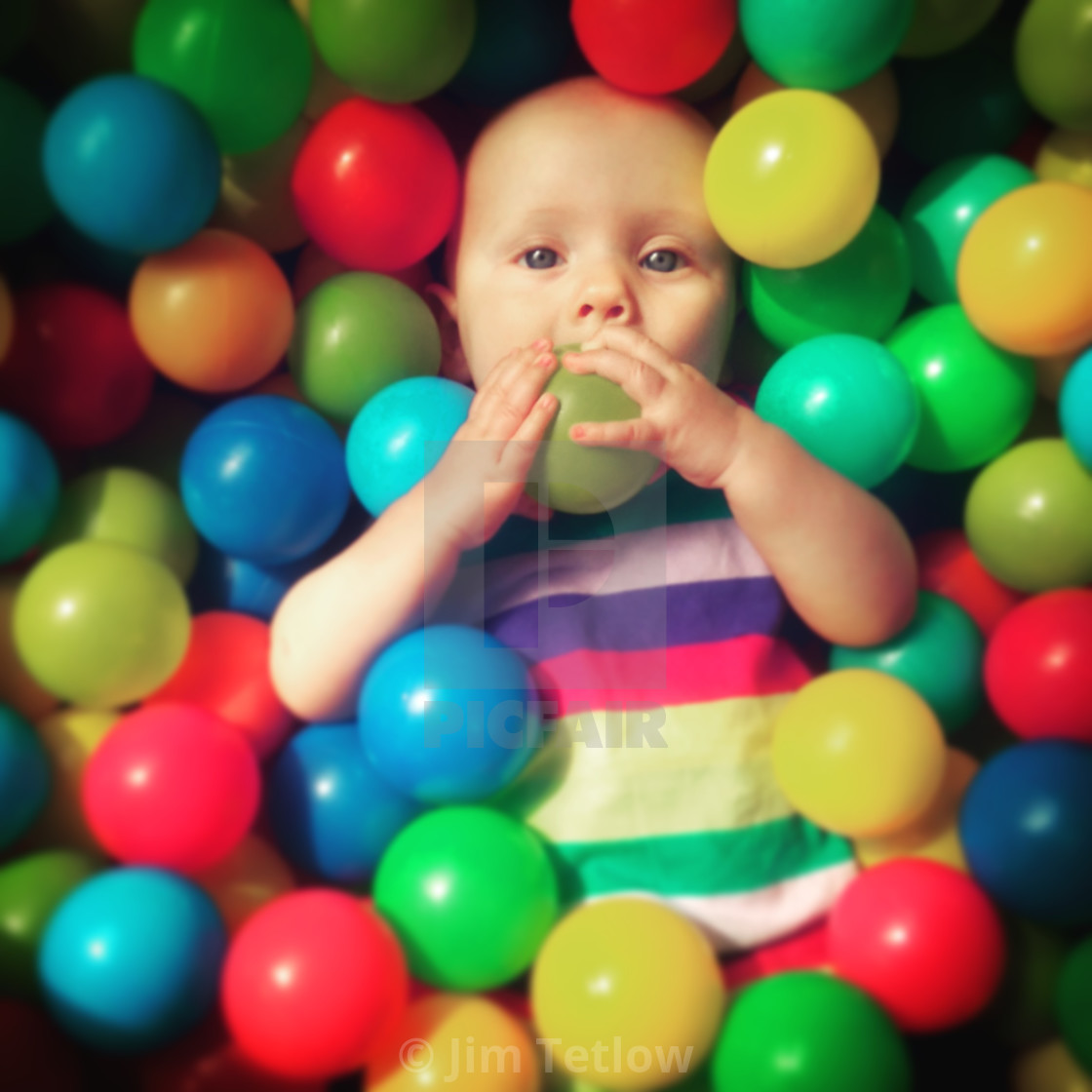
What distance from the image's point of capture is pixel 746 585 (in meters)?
1.12

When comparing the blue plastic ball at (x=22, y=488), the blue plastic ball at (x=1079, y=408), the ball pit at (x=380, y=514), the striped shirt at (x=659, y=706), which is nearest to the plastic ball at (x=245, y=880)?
the ball pit at (x=380, y=514)

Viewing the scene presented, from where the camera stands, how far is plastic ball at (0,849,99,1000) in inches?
35.0

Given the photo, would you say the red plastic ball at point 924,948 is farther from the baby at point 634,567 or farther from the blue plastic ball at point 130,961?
the blue plastic ball at point 130,961

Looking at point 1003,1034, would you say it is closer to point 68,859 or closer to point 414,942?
point 414,942

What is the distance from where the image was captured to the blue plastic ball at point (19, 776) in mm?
900

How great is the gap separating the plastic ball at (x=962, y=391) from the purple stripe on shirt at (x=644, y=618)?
9.6 inches

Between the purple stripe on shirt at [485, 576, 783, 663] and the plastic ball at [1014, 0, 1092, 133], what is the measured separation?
595 millimetres

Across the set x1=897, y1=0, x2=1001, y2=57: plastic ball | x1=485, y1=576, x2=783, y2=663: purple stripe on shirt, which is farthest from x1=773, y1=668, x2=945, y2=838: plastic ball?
x1=897, y1=0, x2=1001, y2=57: plastic ball

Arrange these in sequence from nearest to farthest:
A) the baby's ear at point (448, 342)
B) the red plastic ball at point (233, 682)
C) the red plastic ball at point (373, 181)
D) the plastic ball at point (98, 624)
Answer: the plastic ball at point (98, 624) < the red plastic ball at point (233, 682) < the red plastic ball at point (373, 181) < the baby's ear at point (448, 342)

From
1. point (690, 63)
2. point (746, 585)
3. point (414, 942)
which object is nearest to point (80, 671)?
point (414, 942)

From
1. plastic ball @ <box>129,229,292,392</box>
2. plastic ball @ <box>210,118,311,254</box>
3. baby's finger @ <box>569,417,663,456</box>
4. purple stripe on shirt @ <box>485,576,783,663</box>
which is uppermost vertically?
plastic ball @ <box>210,118,311,254</box>

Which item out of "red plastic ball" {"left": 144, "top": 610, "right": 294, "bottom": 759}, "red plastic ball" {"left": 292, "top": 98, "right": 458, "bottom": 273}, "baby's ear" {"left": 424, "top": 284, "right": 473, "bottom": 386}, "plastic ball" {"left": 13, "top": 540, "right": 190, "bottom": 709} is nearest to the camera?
"plastic ball" {"left": 13, "top": 540, "right": 190, "bottom": 709}

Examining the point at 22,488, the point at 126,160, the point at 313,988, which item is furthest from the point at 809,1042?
the point at 126,160

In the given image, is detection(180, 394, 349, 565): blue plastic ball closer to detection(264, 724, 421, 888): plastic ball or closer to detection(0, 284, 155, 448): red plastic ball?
detection(0, 284, 155, 448): red plastic ball
